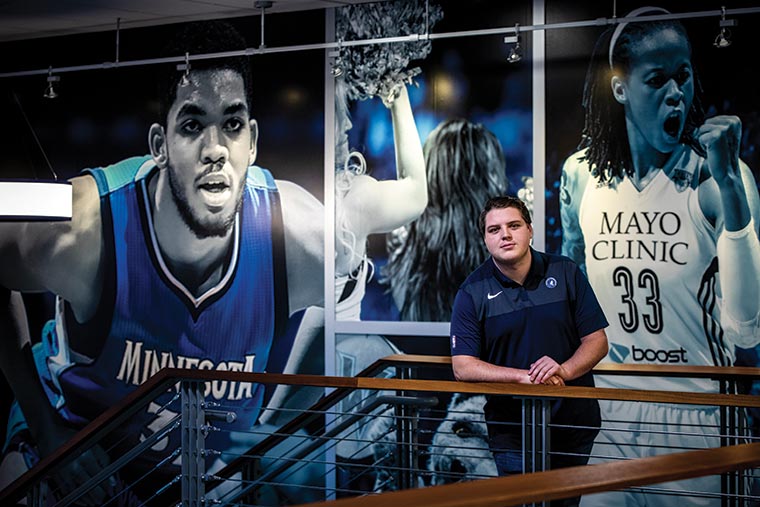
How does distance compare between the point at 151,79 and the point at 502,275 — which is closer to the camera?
the point at 502,275

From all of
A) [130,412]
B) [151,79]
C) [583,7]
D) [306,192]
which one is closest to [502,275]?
[130,412]

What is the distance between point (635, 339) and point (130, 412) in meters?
3.10

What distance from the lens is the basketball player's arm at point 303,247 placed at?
693 cm

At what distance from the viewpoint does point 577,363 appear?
12.5 ft

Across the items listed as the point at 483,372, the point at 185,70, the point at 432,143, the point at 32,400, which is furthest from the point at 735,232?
the point at 32,400

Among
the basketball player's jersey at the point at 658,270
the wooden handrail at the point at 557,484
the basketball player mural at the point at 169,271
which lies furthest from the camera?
the basketball player mural at the point at 169,271

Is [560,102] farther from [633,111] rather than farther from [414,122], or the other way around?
[414,122]

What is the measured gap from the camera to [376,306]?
6.71m

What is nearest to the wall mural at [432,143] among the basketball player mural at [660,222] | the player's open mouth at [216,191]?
the basketball player mural at [660,222]

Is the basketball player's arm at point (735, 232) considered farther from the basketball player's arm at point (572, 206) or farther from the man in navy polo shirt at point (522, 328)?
the man in navy polo shirt at point (522, 328)

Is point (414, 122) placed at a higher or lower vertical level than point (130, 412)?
higher

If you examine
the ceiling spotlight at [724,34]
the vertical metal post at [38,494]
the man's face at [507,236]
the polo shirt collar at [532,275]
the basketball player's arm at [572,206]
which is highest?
the ceiling spotlight at [724,34]

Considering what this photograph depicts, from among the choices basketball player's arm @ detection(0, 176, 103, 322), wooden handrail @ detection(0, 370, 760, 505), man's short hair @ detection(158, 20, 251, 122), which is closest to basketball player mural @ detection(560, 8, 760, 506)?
man's short hair @ detection(158, 20, 251, 122)

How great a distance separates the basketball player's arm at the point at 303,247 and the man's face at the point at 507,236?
3022 millimetres
